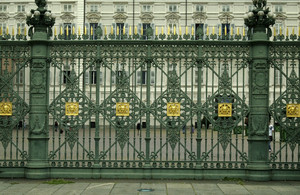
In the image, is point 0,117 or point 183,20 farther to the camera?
point 183,20

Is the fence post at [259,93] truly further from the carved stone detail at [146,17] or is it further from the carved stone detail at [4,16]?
the carved stone detail at [4,16]

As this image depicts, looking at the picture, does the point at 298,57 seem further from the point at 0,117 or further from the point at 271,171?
the point at 0,117

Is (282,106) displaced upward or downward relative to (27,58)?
downward

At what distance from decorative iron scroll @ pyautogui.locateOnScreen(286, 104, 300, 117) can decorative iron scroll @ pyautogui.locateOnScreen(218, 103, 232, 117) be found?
1628 mm

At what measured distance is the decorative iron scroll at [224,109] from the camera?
12.3 m

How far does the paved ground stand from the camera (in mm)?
10492

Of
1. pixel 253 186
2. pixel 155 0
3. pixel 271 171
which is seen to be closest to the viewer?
pixel 253 186

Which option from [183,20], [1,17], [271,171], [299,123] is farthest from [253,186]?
[1,17]

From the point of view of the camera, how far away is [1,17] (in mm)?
40781

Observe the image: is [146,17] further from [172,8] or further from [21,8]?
[21,8]

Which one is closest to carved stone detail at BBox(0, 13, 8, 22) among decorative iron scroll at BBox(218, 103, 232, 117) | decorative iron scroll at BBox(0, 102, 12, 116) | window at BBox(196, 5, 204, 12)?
window at BBox(196, 5, 204, 12)

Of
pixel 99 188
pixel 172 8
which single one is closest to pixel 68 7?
pixel 172 8

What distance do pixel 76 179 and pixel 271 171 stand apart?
5460 mm

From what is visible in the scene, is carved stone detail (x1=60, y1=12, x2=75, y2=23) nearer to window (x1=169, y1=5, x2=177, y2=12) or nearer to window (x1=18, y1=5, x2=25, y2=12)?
window (x1=18, y1=5, x2=25, y2=12)
